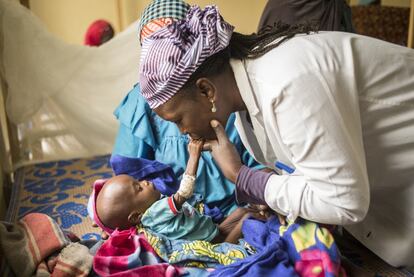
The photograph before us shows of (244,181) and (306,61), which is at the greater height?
(306,61)

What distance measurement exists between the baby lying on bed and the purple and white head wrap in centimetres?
23

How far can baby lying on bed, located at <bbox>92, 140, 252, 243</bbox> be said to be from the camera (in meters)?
1.22

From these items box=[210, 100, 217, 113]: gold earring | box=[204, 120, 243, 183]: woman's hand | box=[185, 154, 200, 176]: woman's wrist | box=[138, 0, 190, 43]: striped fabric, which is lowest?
box=[185, 154, 200, 176]: woman's wrist

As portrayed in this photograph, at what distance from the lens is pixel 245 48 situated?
103 centimetres

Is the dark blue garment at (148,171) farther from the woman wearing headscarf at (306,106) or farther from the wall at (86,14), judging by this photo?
the wall at (86,14)

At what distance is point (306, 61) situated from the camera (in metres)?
0.90

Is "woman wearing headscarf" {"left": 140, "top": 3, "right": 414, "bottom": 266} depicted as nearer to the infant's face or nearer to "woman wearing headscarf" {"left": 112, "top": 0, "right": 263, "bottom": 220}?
the infant's face

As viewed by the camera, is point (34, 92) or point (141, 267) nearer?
point (141, 267)

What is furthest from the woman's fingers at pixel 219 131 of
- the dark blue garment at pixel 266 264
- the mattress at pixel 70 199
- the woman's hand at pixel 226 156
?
the mattress at pixel 70 199

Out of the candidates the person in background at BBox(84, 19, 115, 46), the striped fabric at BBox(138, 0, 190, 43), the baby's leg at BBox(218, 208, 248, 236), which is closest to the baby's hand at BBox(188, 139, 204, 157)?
the baby's leg at BBox(218, 208, 248, 236)

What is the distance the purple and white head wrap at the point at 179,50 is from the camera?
0.96m

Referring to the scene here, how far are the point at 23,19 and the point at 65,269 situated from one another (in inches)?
50.8

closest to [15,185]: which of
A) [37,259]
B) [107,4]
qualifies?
[37,259]

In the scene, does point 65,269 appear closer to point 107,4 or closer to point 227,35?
point 227,35
